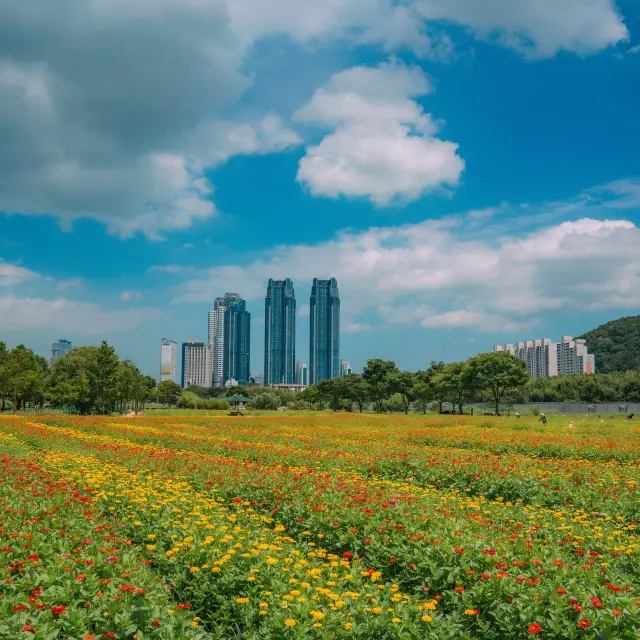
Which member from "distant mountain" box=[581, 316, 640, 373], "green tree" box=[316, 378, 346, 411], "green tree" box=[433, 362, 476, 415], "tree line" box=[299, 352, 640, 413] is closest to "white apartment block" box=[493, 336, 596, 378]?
"distant mountain" box=[581, 316, 640, 373]

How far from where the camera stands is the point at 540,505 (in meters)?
10.7

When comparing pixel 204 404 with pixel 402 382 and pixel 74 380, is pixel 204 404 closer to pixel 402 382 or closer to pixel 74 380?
pixel 74 380

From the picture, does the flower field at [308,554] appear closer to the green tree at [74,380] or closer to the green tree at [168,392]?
the green tree at [74,380]

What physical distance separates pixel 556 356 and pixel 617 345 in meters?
32.7

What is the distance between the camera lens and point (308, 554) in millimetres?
6742

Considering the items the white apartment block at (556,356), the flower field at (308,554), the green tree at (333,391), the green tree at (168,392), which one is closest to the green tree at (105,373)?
the green tree at (333,391)

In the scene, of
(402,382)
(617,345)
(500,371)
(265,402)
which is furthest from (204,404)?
(617,345)

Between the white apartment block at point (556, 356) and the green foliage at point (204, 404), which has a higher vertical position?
the white apartment block at point (556, 356)

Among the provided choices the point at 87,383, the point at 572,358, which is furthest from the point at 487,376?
the point at 572,358

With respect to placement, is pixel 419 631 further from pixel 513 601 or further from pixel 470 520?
pixel 470 520

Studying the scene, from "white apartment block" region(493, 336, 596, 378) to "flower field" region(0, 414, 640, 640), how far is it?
129 m

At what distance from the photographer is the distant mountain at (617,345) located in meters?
115

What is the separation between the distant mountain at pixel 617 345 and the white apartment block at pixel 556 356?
268 cm

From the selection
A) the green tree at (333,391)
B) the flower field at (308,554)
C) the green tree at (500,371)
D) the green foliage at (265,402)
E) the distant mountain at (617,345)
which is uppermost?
the distant mountain at (617,345)
